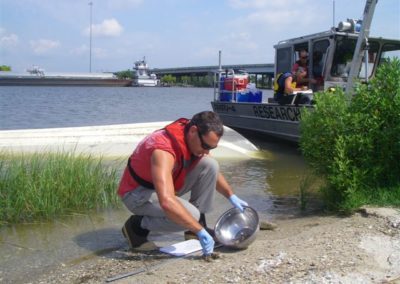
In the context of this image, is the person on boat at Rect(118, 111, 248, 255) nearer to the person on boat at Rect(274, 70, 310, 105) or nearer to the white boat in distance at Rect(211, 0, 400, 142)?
the white boat in distance at Rect(211, 0, 400, 142)

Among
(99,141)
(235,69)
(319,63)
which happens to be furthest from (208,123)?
(235,69)

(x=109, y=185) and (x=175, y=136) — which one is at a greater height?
(x=175, y=136)

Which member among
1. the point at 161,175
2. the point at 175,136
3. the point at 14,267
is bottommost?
the point at 14,267

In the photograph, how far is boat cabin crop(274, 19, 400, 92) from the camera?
404 inches

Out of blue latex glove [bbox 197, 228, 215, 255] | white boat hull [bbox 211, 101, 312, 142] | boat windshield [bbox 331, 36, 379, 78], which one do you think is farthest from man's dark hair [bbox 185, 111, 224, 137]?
boat windshield [bbox 331, 36, 379, 78]

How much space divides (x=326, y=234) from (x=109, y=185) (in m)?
3.00

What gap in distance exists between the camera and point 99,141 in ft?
33.7

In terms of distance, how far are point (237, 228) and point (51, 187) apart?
7.84 ft

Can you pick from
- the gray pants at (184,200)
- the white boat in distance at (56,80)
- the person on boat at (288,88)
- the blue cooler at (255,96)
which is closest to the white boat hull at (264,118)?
the person on boat at (288,88)

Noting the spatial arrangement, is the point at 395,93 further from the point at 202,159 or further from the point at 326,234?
the point at 202,159

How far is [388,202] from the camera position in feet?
15.5

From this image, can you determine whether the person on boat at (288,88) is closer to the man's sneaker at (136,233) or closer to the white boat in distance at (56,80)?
the man's sneaker at (136,233)

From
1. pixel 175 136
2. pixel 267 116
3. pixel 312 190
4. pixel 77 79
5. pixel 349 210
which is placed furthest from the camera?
pixel 77 79

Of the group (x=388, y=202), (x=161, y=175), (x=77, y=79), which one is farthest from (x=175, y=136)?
(x=77, y=79)
